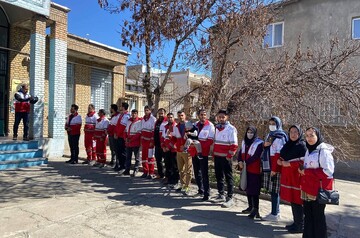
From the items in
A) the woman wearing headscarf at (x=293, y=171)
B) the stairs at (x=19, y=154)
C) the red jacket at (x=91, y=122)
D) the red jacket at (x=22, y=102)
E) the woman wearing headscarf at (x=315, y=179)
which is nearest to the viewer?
the woman wearing headscarf at (x=315, y=179)

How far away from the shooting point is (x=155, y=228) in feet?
16.3

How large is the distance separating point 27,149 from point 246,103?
22.3 ft

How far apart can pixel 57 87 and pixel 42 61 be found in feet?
3.81

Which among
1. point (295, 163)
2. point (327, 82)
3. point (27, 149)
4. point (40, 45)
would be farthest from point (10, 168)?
point (327, 82)

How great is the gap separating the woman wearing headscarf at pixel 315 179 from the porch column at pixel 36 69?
9.01m

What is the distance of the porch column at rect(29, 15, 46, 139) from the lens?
10.6m

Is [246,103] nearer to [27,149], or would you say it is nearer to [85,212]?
[85,212]

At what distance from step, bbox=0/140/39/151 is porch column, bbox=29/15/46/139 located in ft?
1.67

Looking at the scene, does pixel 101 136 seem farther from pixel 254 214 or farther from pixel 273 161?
pixel 273 161

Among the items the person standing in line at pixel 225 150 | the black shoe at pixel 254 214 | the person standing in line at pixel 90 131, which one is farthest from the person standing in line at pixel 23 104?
the black shoe at pixel 254 214

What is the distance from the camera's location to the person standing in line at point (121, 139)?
9312mm

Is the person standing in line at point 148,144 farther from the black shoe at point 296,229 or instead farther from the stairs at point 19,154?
the black shoe at point 296,229

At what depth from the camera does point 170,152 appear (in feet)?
26.1

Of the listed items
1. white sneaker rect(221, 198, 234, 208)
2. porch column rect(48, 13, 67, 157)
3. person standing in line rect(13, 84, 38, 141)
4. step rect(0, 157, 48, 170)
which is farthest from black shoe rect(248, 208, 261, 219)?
porch column rect(48, 13, 67, 157)
